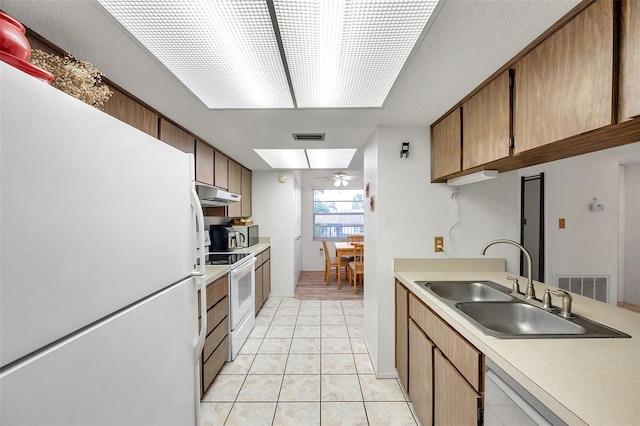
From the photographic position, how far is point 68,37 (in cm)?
107

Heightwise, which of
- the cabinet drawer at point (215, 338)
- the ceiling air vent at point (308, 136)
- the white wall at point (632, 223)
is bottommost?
the cabinet drawer at point (215, 338)

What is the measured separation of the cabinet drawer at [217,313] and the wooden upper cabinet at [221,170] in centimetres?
129

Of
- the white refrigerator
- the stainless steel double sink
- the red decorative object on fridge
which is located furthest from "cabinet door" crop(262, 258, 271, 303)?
the red decorative object on fridge

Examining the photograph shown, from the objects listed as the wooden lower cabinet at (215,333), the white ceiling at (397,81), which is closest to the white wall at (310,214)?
the wooden lower cabinet at (215,333)

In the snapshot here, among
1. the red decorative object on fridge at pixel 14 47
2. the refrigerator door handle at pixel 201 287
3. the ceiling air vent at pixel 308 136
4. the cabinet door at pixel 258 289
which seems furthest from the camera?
the cabinet door at pixel 258 289

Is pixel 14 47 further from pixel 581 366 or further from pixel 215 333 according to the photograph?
pixel 215 333

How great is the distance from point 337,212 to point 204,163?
438cm

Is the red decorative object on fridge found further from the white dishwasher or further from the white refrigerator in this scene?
the white dishwasher

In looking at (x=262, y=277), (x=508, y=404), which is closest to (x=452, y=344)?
(x=508, y=404)

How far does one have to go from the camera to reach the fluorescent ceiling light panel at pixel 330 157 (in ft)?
10.3

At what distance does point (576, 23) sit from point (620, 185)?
2.47ft

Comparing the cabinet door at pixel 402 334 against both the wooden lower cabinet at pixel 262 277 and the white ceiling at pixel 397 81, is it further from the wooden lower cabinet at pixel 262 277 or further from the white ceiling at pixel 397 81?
the wooden lower cabinet at pixel 262 277

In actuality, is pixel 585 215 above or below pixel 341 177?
below

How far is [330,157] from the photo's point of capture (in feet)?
11.6
